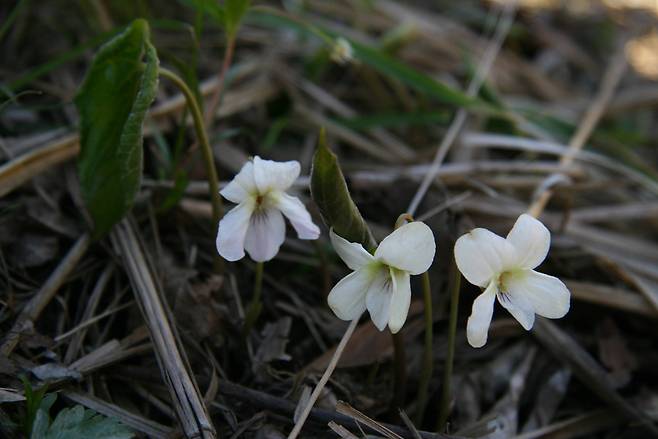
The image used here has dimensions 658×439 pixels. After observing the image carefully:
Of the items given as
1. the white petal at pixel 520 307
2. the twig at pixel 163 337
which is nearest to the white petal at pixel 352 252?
the white petal at pixel 520 307

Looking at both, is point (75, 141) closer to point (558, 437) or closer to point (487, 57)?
point (558, 437)

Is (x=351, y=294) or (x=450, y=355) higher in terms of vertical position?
(x=351, y=294)

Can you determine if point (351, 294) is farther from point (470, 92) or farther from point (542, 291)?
point (470, 92)

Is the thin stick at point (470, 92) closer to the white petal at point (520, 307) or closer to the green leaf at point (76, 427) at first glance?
the white petal at point (520, 307)

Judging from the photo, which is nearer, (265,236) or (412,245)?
(412,245)

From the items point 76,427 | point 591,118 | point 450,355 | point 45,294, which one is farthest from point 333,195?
point 591,118

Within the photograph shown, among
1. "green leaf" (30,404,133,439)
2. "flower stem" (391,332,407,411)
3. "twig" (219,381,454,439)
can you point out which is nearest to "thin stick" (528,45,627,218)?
"flower stem" (391,332,407,411)

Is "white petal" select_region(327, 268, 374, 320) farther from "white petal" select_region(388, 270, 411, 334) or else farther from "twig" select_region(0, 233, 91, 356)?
"twig" select_region(0, 233, 91, 356)
